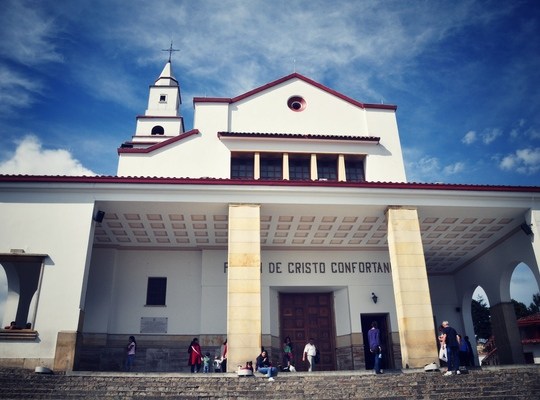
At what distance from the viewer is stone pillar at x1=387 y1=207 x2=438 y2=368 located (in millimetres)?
14945

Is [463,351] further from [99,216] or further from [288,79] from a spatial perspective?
[288,79]

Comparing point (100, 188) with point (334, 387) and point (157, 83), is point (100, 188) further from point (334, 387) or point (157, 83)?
point (157, 83)

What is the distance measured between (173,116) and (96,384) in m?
30.0

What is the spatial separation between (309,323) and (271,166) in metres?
8.22

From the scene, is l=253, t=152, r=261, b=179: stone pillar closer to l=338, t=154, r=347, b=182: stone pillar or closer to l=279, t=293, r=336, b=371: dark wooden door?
l=338, t=154, r=347, b=182: stone pillar

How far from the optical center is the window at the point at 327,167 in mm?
23016

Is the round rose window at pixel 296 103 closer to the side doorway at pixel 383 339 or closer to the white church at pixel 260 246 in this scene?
the white church at pixel 260 246

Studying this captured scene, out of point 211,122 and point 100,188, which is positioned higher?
point 211,122

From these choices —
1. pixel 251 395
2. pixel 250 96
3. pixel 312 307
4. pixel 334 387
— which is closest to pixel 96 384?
pixel 251 395

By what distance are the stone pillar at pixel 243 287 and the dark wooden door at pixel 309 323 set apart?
683 cm

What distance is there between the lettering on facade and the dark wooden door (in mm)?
1498

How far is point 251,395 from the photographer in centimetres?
1132

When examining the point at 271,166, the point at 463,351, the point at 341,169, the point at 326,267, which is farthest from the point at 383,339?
the point at 271,166

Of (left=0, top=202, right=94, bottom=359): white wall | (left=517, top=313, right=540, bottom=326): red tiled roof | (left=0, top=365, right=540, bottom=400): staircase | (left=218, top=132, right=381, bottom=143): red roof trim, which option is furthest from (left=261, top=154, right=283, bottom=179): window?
(left=517, top=313, right=540, bottom=326): red tiled roof
